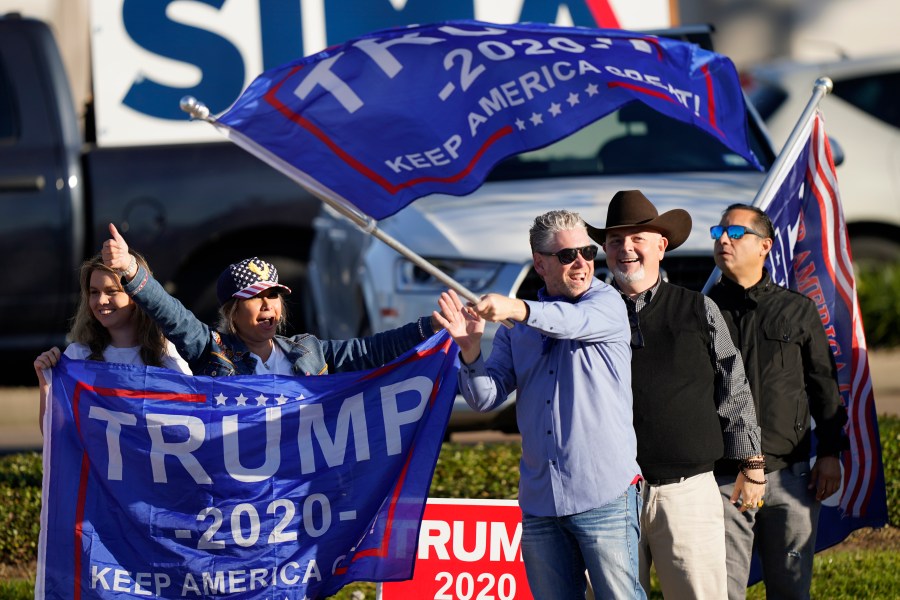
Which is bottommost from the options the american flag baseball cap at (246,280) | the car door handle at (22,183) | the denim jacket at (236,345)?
the denim jacket at (236,345)

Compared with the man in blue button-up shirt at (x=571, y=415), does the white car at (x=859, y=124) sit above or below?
above

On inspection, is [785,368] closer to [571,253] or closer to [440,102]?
[571,253]

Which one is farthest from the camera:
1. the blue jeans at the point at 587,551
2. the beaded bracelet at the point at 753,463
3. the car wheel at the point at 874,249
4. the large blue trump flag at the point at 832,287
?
the car wheel at the point at 874,249

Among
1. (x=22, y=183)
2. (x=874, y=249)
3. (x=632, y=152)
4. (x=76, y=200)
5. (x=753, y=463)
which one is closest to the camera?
(x=753, y=463)

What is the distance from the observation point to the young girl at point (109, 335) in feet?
16.3

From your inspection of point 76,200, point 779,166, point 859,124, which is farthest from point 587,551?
point 859,124

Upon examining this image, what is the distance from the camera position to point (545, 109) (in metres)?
5.31

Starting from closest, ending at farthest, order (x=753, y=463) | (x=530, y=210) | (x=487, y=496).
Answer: (x=753, y=463)
(x=487, y=496)
(x=530, y=210)

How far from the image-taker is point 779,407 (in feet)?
16.9

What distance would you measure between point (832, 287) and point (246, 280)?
7.76 feet

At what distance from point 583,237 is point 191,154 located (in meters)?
5.74

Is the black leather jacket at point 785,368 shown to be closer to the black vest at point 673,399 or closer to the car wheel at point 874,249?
the black vest at point 673,399

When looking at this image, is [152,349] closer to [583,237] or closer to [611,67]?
[583,237]

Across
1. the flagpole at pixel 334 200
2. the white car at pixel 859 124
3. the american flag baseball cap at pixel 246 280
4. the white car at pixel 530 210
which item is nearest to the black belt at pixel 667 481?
the flagpole at pixel 334 200
